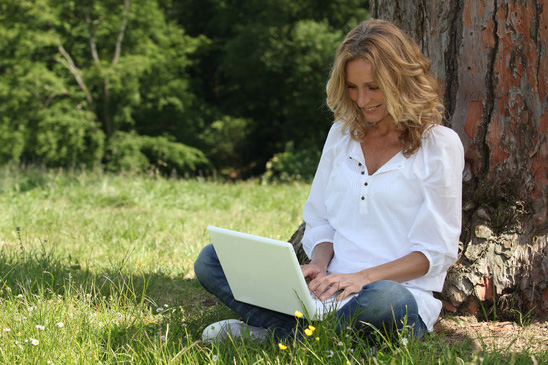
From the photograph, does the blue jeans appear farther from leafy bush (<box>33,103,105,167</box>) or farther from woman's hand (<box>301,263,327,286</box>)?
leafy bush (<box>33,103,105,167</box>)

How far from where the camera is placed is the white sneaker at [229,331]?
7.95 ft

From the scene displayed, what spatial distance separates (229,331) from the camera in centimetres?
238

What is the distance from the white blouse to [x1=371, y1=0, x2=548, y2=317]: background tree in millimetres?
363

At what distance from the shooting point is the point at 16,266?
A: 10.7 ft

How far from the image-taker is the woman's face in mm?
2387

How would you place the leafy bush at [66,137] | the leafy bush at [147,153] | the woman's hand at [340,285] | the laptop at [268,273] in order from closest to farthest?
the laptop at [268,273], the woman's hand at [340,285], the leafy bush at [66,137], the leafy bush at [147,153]

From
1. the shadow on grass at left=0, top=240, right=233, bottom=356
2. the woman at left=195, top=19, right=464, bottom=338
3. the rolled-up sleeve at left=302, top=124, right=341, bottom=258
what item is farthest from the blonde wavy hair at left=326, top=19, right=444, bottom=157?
the shadow on grass at left=0, top=240, right=233, bottom=356

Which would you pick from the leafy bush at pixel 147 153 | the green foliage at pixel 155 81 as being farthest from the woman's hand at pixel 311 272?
the leafy bush at pixel 147 153

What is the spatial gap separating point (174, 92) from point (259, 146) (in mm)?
3460

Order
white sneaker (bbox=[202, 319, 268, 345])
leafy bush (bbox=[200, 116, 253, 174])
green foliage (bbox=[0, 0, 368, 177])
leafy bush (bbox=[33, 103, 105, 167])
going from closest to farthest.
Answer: white sneaker (bbox=[202, 319, 268, 345])
leafy bush (bbox=[33, 103, 105, 167])
green foliage (bbox=[0, 0, 368, 177])
leafy bush (bbox=[200, 116, 253, 174])

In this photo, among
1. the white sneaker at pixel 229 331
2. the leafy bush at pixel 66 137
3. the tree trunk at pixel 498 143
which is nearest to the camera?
the white sneaker at pixel 229 331

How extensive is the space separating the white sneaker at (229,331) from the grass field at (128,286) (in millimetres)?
69

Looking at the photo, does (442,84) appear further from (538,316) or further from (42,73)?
(42,73)

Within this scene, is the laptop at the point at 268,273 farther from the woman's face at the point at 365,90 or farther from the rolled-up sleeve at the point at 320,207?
the woman's face at the point at 365,90
